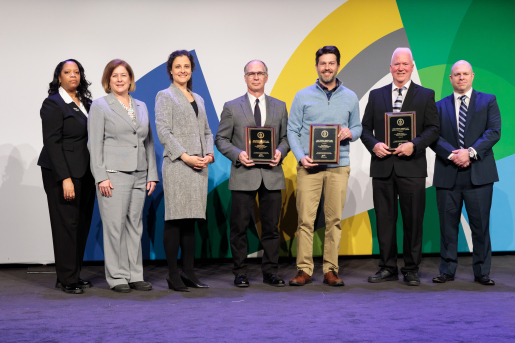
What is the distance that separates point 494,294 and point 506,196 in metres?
1.96

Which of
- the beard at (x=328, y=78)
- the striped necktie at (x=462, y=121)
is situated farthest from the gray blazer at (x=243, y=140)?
the striped necktie at (x=462, y=121)

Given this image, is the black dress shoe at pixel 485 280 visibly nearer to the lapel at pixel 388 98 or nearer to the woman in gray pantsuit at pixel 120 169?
the lapel at pixel 388 98

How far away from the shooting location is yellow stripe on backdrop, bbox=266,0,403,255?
15.8ft

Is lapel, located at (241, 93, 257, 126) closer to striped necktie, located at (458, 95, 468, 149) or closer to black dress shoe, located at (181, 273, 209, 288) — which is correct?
black dress shoe, located at (181, 273, 209, 288)

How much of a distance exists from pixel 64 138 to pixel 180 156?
2.90 feet

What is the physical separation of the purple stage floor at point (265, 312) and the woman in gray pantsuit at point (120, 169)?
0.23m

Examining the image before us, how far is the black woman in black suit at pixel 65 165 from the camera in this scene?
345 centimetres

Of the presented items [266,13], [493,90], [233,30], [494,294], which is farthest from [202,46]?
[494,294]

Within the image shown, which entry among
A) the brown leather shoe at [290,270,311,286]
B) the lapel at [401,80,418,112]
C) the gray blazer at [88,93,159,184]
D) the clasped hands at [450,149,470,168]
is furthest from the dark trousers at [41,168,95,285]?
the clasped hands at [450,149,470,168]

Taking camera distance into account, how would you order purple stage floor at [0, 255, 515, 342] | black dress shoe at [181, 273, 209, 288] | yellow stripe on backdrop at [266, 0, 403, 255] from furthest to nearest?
yellow stripe on backdrop at [266, 0, 403, 255] → black dress shoe at [181, 273, 209, 288] → purple stage floor at [0, 255, 515, 342]

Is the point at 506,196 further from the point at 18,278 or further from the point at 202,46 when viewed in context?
the point at 18,278

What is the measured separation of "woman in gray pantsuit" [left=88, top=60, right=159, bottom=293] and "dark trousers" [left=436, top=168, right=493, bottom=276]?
7.65ft

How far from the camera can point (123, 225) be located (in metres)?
3.49

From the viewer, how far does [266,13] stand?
481cm
